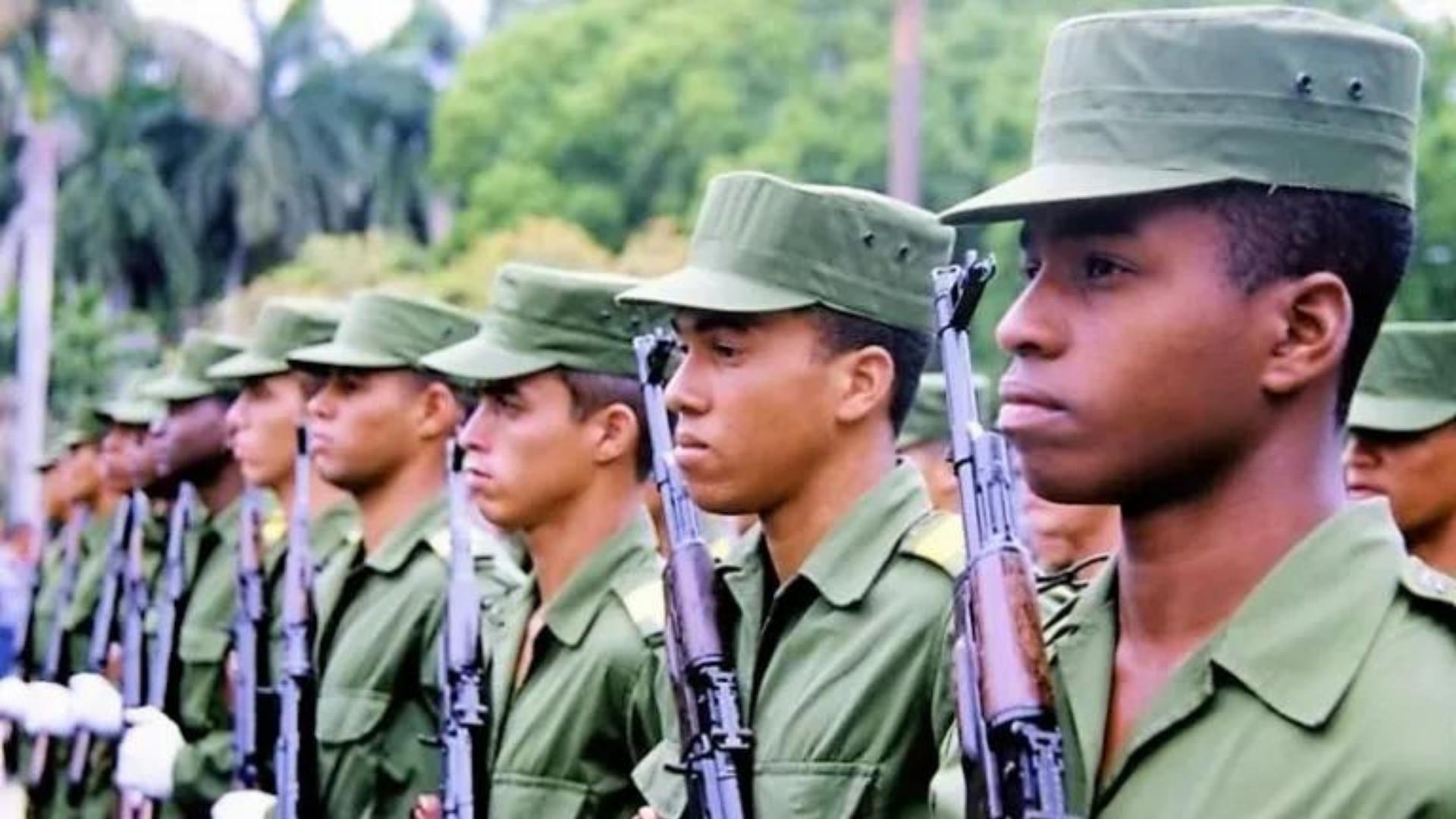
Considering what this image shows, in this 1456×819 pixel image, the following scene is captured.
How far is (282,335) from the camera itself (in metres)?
7.39

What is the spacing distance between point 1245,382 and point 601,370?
2752 mm

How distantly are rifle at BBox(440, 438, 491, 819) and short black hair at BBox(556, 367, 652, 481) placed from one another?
0.29 meters

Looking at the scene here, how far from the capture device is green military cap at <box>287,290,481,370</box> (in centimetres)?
625

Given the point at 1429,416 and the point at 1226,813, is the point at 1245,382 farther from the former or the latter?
the point at 1429,416

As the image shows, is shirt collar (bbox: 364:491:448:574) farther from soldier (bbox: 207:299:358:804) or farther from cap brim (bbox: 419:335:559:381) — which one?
soldier (bbox: 207:299:358:804)

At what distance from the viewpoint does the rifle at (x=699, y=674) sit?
3.58 meters

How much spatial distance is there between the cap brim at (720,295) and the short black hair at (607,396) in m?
1.06

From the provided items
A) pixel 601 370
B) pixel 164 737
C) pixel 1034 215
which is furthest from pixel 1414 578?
pixel 164 737

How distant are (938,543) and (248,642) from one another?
3319 millimetres

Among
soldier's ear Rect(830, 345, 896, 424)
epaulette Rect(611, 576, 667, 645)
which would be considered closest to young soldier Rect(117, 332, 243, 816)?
epaulette Rect(611, 576, 667, 645)

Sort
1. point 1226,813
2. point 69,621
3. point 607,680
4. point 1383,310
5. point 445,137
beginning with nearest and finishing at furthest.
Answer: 1. point 1226,813
2. point 1383,310
3. point 607,680
4. point 69,621
5. point 445,137

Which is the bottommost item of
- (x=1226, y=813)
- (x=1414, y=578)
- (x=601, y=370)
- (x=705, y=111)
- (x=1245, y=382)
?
(x=1226, y=813)

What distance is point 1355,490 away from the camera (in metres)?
4.63

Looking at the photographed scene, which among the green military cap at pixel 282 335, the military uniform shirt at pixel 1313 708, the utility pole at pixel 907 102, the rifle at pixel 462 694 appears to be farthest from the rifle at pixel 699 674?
the utility pole at pixel 907 102
